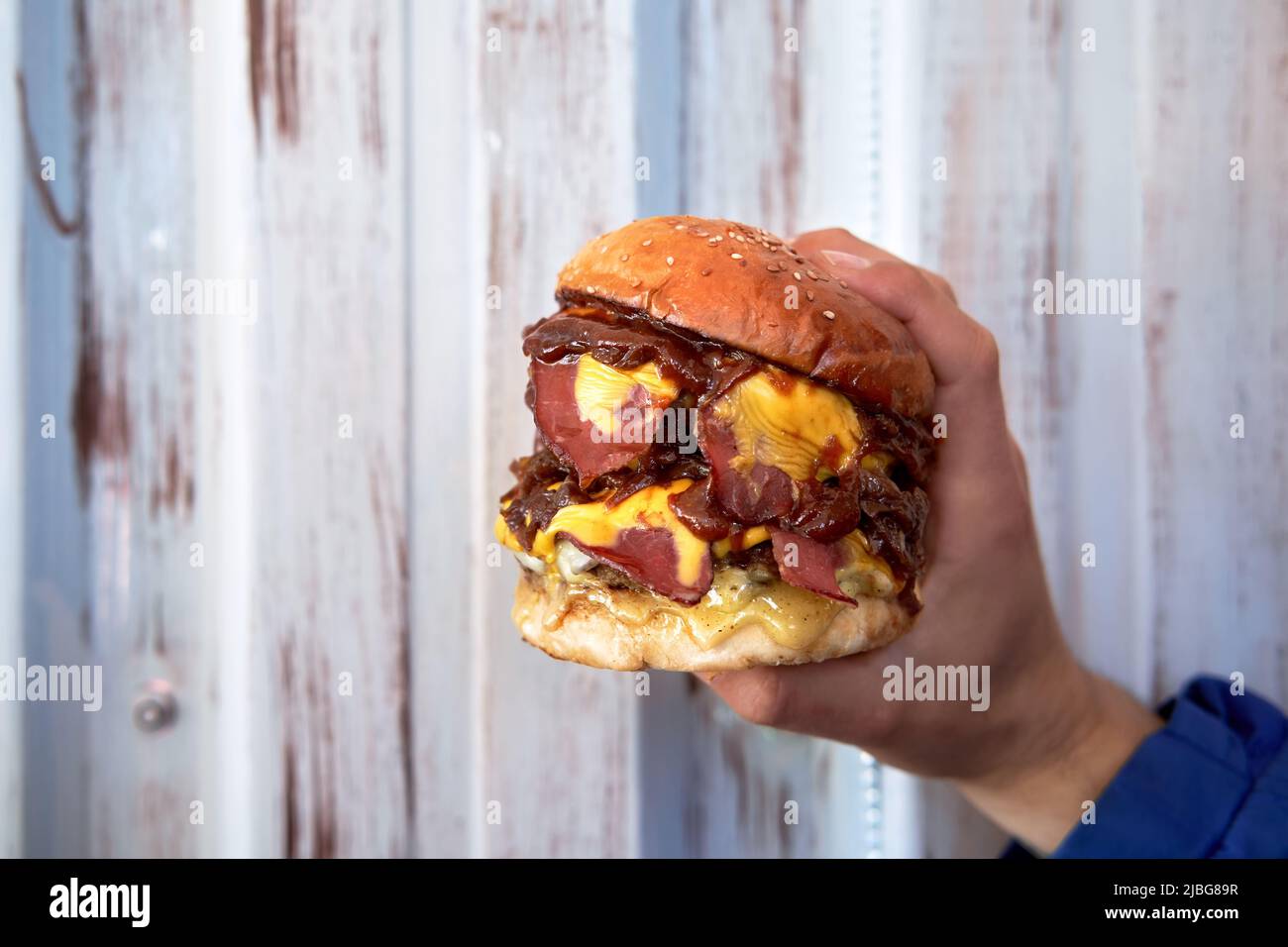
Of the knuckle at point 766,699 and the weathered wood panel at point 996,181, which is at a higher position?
the weathered wood panel at point 996,181

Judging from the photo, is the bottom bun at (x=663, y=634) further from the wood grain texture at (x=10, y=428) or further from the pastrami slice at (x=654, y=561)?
the wood grain texture at (x=10, y=428)

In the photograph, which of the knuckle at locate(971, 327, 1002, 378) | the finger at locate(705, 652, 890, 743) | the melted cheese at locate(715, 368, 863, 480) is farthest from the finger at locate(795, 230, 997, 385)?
the finger at locate(705, 652, 890, 743)

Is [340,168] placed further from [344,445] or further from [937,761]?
[937,761]

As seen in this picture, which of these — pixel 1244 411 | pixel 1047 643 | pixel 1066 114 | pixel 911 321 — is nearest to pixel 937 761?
pixel 1047 643

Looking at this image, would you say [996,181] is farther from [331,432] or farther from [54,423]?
[54,423]

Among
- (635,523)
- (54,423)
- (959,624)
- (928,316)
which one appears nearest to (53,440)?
(54,423)

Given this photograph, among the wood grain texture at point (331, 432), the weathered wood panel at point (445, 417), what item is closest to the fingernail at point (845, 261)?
the weathered wood panel at point (445, 417)
